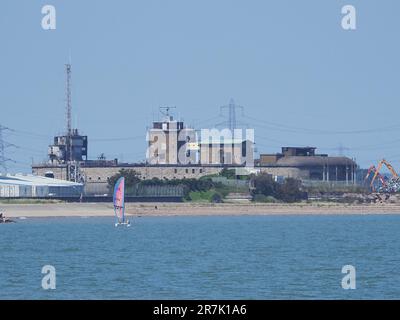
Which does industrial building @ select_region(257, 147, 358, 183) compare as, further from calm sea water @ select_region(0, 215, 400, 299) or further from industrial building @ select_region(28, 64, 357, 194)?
calm sea water @ select_region(0, 215, 400, 299)

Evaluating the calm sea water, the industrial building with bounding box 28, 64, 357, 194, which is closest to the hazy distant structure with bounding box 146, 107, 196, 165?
the industrial building with bounding box 28, 64, 357, 194

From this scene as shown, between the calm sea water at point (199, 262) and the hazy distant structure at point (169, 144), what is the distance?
3364 inches

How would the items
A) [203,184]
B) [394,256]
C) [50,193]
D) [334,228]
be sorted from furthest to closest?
[203,184], [50,193], [334,228], [394,256]

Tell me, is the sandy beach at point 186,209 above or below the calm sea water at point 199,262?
above

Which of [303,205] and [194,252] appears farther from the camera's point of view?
[303,205]

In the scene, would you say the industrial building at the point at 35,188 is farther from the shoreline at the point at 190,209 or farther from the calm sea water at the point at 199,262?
the calm sea water at the point at 199,262

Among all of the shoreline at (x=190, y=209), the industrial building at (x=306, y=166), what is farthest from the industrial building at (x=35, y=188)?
the industrial building at (x=306, y=166)

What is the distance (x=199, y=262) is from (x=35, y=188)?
9295 centimetres

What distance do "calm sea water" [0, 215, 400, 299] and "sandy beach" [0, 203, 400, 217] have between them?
1141 inches

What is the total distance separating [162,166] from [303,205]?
26832mm

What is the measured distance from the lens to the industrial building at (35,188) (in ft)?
507
